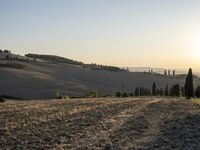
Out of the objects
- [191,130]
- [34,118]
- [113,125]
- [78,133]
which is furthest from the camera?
[34,118]

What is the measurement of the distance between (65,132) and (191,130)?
754 cm

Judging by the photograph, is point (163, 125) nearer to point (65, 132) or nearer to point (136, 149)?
point (65, 132)

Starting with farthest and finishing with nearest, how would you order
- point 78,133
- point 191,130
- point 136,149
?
point 191,130, point 78,133, point 136,149

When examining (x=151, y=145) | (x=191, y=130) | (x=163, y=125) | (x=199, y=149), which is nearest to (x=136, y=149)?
(x=151, y=145)

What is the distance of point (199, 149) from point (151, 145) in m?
2.34

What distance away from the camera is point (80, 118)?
117ft

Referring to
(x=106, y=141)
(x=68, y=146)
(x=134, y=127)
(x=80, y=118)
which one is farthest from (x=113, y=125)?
(x=68, y=146)

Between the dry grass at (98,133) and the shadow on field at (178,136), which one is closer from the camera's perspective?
the shadow on field at (178,136)

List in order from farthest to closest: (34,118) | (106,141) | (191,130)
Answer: (34,118)
(191,130)
(106,141)

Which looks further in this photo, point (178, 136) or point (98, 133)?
point (98, 133)

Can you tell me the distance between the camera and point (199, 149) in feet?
72.5

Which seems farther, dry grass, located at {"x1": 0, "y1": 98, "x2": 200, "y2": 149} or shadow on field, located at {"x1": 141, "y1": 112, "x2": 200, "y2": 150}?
dry grass, located at {"x1": 0, "y1": 98, "x2": 200, "y2": 149}

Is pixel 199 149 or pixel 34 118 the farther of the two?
pixel 34 118

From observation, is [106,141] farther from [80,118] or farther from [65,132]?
[80,118]
